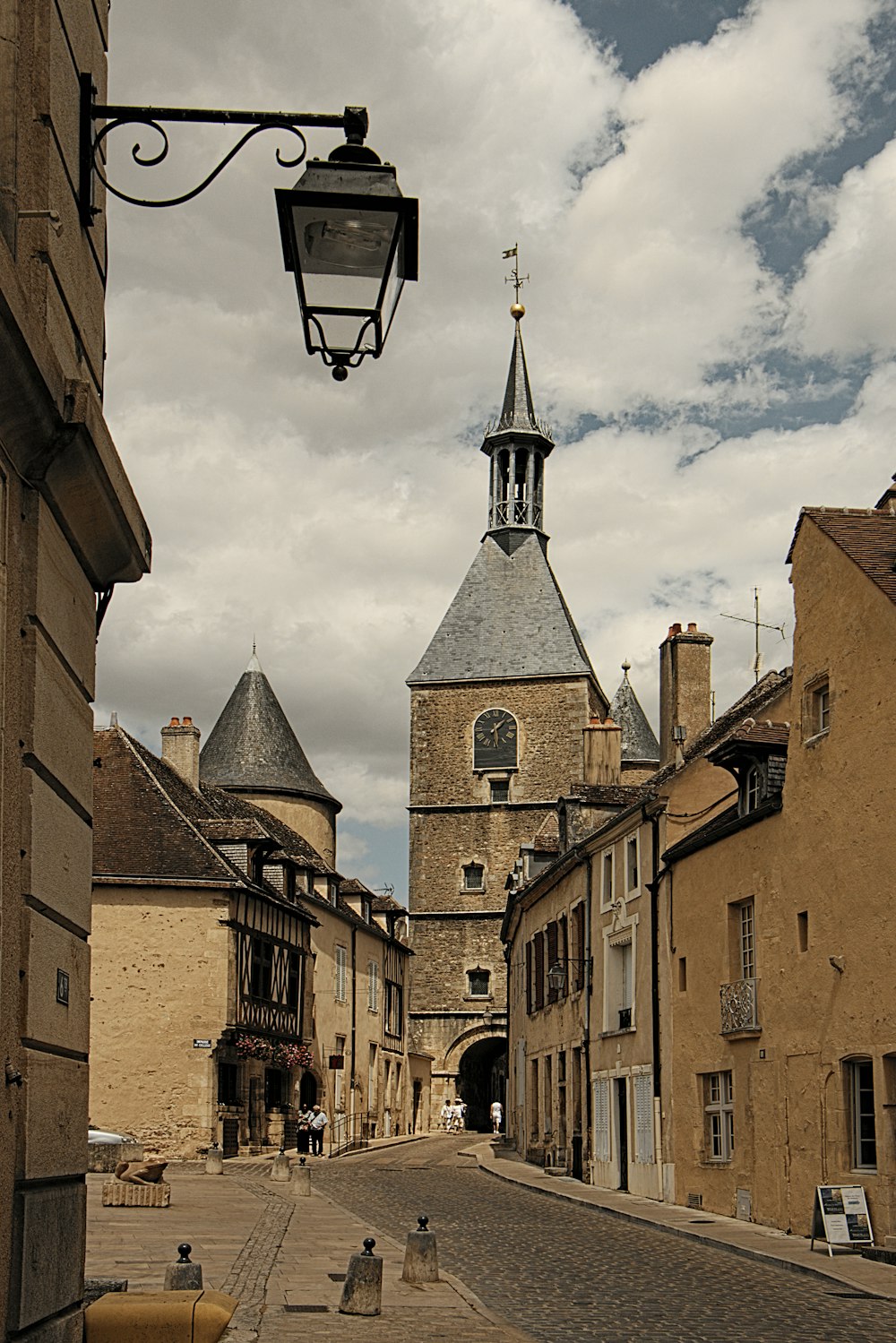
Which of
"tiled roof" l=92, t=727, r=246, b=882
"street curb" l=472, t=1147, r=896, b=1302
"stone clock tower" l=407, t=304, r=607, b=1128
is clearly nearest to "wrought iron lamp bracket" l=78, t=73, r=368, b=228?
"street curb" l=472, t=1147, r=896, b=1302

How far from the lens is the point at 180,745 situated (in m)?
40.1

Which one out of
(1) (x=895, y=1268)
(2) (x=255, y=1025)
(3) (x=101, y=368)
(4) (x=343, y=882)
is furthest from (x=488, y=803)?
(3) (x=101, y=368)

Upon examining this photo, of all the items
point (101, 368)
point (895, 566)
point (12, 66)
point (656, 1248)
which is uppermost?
point (895, 566)

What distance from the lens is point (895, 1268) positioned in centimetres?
1328

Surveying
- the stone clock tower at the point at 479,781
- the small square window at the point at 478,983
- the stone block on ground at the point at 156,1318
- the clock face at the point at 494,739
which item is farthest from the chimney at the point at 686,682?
the clock face at the point at 494,739

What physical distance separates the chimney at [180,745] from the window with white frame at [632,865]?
59.3ft

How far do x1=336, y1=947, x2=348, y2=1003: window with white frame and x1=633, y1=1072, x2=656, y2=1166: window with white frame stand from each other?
1947 centimetres

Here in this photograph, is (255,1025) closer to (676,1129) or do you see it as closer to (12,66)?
(676,1129)

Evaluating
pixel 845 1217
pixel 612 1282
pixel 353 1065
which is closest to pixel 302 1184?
pixel 845 1217

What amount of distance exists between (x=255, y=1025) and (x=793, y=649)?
19088 millimetres

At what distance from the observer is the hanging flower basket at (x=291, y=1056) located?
3478 centimetres

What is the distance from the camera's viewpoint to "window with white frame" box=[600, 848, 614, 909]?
25.3m

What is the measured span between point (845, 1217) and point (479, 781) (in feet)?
158

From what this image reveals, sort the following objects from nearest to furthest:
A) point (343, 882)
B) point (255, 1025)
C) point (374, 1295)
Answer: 1. point (374, 1295)
2. point (255, 1025)
3. point (343, 882)
